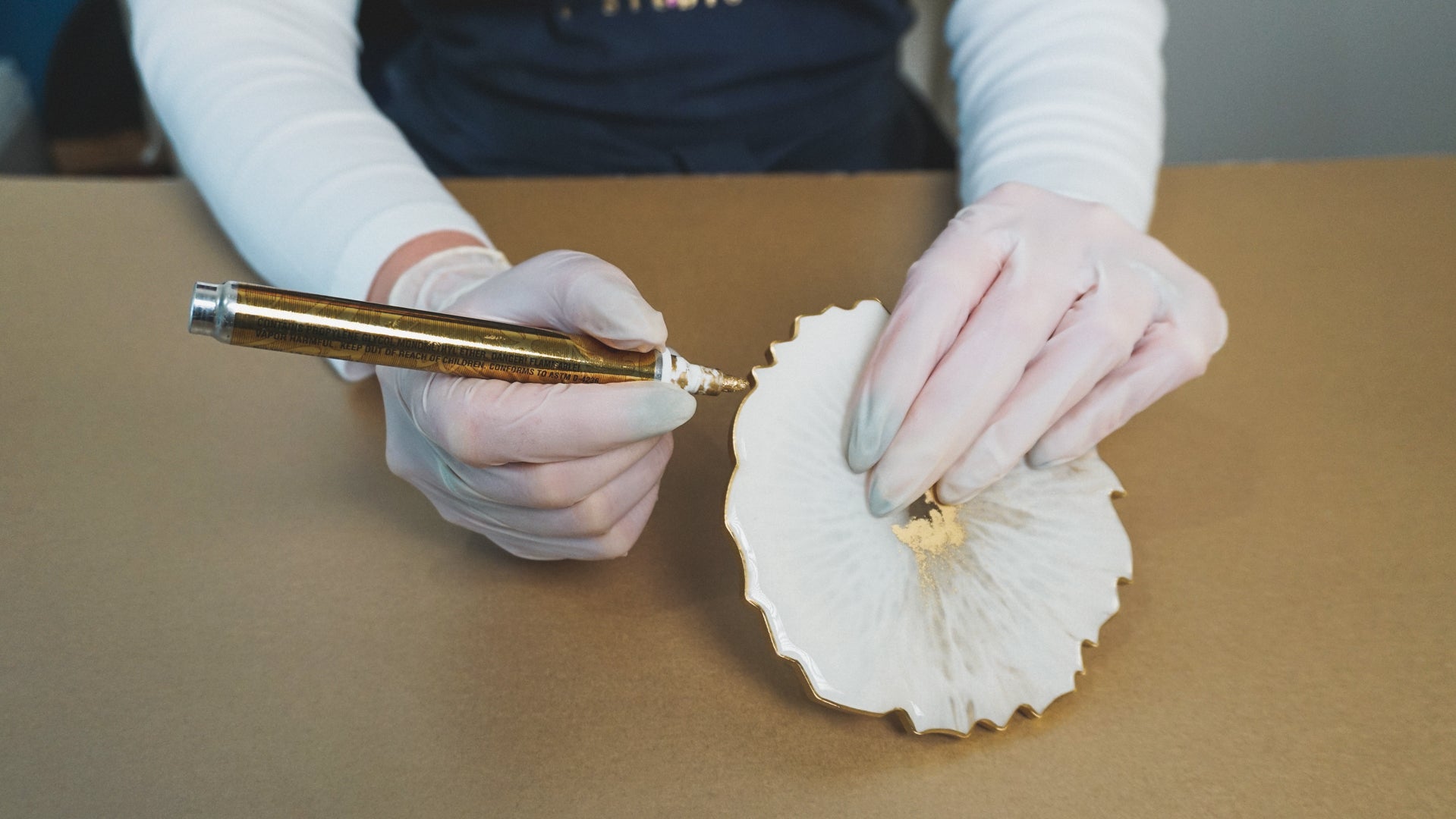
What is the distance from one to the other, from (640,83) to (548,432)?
62 centimetres

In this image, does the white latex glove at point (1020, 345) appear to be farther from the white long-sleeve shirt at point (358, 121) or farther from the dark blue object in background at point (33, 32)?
the dark blue object in background at point (33, 32)

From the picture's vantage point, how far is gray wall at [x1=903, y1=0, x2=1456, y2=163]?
141 centimetres

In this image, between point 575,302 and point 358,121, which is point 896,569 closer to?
point 575,302

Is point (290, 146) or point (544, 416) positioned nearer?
point (544, 416)

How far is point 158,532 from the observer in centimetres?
65

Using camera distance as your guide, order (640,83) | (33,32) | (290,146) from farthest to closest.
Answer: (33,32)
(640,83)
(290,146)

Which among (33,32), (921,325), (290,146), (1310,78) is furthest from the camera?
(33,32)

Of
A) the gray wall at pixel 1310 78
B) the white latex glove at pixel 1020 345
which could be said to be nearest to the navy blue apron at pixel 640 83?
the white latex glove at pixel 1020 345

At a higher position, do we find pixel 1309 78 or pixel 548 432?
pixel 548 432

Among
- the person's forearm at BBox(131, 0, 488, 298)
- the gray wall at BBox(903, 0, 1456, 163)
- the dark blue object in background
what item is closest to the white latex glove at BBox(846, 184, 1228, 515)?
the person's forearm at BBox(131, 0, 488, 298)

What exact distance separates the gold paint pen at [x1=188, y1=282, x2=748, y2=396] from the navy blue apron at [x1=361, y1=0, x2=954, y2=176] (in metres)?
0.56

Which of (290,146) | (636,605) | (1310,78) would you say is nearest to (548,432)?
(636,605)

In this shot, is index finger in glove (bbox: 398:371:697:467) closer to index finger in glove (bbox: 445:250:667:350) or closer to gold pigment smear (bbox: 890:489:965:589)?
index finger in glove (bbox: 445:250:667:350)

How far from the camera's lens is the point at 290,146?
0.85 metres
